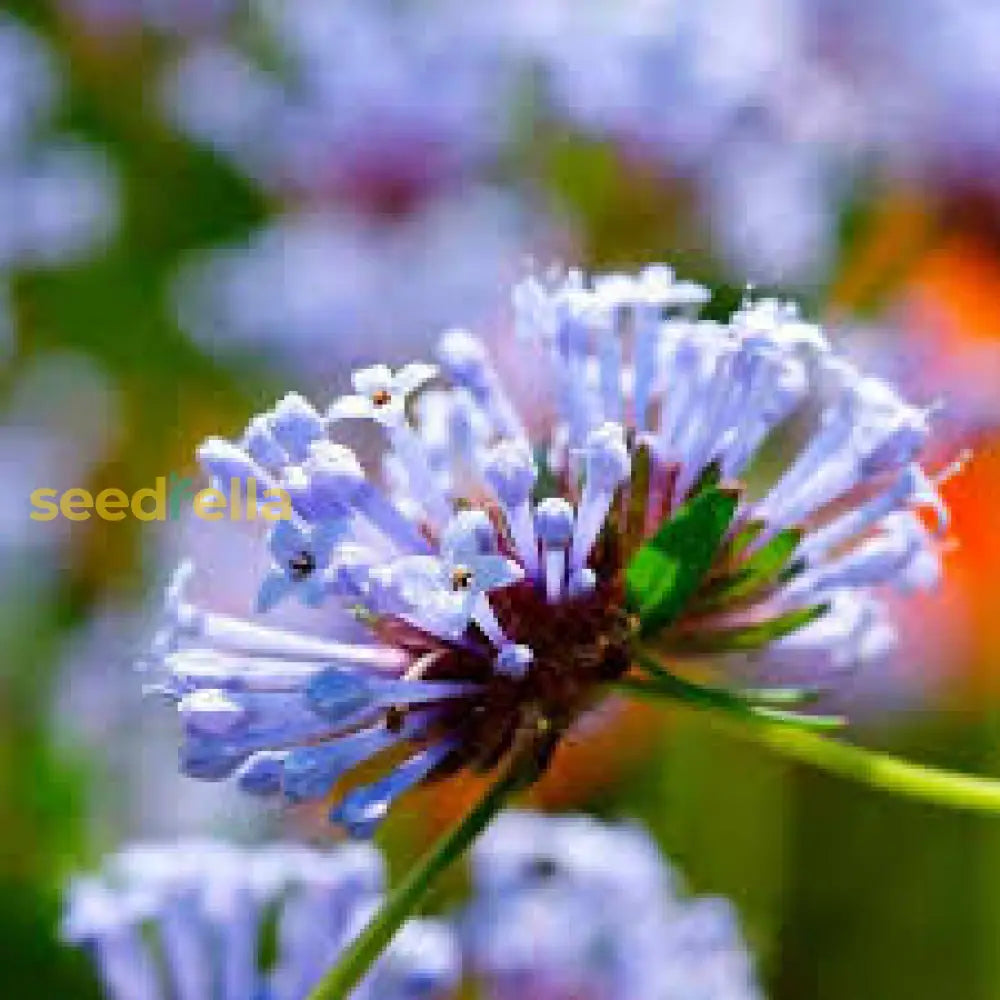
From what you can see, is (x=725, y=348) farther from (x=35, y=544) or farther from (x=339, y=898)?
(x=35, y=544)

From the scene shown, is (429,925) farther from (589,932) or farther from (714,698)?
(714,698)

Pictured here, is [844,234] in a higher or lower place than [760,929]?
higher

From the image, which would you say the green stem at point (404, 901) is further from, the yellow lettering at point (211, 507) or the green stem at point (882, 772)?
the yellow lettering at point (211, 507)

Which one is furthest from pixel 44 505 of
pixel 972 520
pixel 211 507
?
pixel 211 507

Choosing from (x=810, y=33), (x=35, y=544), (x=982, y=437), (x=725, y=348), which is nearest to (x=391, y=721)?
(x=725, y=348)

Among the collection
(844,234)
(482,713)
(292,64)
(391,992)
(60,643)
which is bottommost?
(391,992)

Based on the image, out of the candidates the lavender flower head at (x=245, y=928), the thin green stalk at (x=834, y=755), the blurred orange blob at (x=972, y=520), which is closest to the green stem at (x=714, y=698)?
the thin green stalk at (x=834, y=755)

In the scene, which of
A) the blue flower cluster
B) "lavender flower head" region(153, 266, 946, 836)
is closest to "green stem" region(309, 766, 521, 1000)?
"lavender flower head" region(153, 266, 946, 836)
